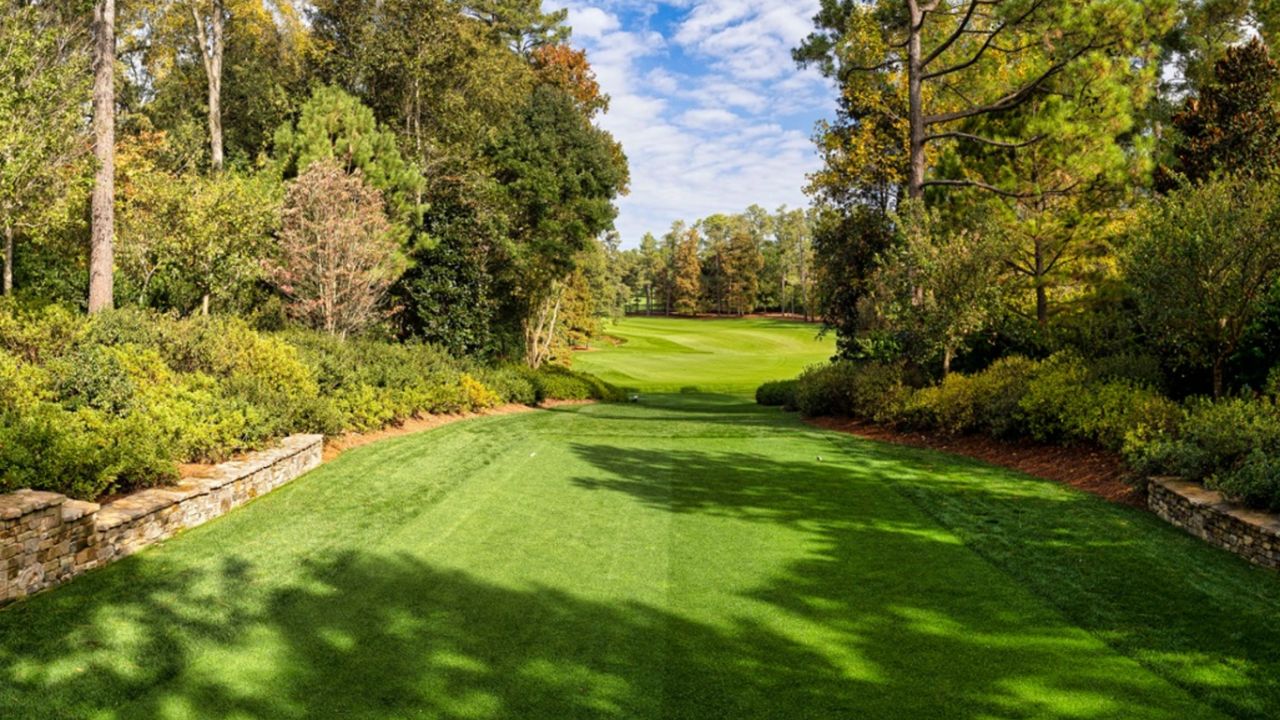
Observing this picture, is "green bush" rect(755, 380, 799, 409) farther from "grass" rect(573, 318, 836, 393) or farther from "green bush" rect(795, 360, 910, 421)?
"green bush" rect(795, 360, 910, 421)

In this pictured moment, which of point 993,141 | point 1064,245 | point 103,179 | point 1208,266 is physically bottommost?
point 1208,266

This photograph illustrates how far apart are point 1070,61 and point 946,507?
37.2 ft

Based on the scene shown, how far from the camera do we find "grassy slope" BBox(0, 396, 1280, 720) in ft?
→ 13.3

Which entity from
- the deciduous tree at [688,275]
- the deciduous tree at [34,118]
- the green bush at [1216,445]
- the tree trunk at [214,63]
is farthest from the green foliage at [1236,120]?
the deciduous tree at [688,275]

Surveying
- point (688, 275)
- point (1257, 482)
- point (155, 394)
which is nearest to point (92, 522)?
point (155, 394)

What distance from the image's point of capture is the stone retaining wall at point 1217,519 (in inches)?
236

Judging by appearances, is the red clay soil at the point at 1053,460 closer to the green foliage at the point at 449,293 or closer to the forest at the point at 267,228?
the forest at the point at 267,228

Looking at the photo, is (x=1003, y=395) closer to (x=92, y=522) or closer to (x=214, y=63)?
(x=92, y=522)

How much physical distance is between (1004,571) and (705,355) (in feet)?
146

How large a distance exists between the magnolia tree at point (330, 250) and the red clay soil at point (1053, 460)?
431 inches

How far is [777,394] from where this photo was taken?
24.7m

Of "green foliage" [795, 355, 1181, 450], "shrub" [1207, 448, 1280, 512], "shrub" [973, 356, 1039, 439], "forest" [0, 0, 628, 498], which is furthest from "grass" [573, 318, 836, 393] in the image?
"shrub" [1207, 448, 1280, 512]

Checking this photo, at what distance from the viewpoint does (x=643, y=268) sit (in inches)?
3907

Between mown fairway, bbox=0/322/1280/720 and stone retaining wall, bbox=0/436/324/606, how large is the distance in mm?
218
